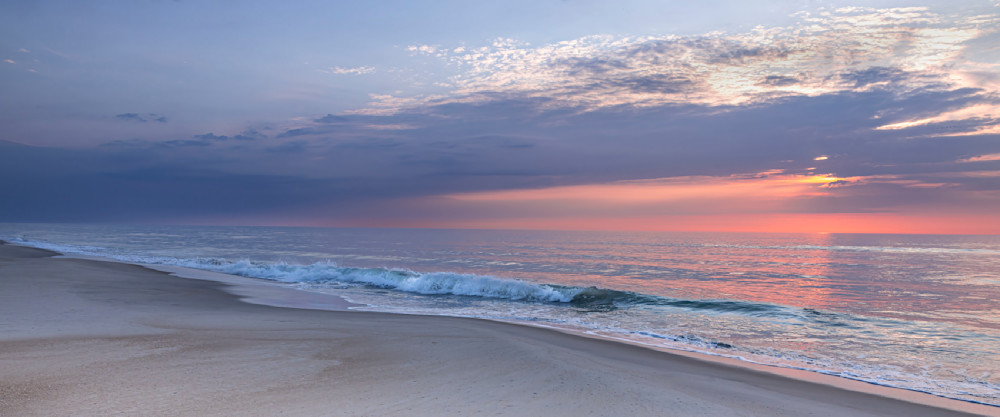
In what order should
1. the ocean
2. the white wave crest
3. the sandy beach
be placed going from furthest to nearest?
1. the white wave crest
2. the ocean
3. the sandy beach

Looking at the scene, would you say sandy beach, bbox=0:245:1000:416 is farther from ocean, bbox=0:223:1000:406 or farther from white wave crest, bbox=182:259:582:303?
white wave crest, bbox=182:259:582:303

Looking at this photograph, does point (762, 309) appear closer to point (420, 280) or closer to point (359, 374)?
point (420, 280)

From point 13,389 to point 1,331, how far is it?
225 inches

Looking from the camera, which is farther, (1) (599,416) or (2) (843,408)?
(2) (843,408)

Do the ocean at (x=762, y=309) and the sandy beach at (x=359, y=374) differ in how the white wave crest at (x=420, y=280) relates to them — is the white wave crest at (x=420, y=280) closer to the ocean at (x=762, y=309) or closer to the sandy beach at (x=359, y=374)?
the ocean at (x=762, y=309)

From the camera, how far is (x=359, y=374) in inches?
326

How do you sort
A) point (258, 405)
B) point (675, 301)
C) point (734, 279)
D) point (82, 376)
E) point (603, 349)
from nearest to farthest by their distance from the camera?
point (258, 405) → point (82, 376) → point (603, 349) → point (675, 301) → point (734, 279)

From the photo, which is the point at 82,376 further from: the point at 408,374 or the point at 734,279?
the point at 734,279

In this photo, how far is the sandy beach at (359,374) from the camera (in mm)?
6637

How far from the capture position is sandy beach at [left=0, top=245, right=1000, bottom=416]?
21.8 feet

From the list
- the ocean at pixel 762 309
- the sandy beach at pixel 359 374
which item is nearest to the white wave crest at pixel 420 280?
the ocean at pixel 762 309

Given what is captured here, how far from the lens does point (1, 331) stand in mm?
10633

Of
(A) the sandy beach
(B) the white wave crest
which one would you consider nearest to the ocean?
(B) the white wave crest

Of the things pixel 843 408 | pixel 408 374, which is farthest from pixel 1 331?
pixel 843 408
